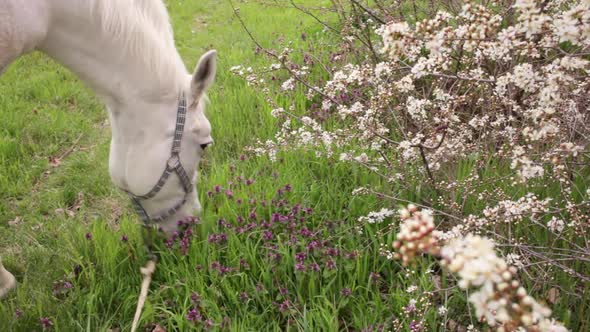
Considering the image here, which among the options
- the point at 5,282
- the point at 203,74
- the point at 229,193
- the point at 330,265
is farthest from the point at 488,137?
the point at 5,282

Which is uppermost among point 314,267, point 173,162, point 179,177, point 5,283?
point 173,162

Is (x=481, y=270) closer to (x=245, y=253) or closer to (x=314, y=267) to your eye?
(x=314, y=267)

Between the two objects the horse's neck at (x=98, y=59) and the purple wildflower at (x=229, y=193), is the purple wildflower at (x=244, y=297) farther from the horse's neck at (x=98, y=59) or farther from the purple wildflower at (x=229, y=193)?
the horse's neck at (x=98, y=59)

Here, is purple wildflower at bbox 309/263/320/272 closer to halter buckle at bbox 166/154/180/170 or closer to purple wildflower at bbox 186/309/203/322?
purple wildflower at bbox 186/309/203/322

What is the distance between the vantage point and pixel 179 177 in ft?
8.29

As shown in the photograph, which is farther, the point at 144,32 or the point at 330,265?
the point at 330,265

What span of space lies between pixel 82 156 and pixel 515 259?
12.5ft

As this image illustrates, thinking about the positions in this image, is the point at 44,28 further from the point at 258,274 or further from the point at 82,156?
the point at 82,156

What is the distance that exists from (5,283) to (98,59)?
1.41 m

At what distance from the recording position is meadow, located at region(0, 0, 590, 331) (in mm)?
2143

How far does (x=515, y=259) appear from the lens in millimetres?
1905

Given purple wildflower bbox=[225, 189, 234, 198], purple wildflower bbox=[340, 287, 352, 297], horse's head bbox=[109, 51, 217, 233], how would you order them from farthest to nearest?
purple wildflower bbox=[225, 189, 234, 198] < horse's head bbox=[109, 51, 217, 233] < purple wildflower bbox=[340, 287, 352, 297]

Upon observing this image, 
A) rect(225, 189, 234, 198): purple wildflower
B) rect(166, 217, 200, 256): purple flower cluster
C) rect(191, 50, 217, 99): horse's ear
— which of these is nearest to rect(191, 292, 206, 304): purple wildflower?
rect(166, 217, 200, 256): purple flower cluster

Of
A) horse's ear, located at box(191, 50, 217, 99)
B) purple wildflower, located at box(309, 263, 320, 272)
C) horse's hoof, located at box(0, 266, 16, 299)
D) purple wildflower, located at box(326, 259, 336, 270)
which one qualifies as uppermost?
horse's ear, located at box(191, 50, 217, 99)
